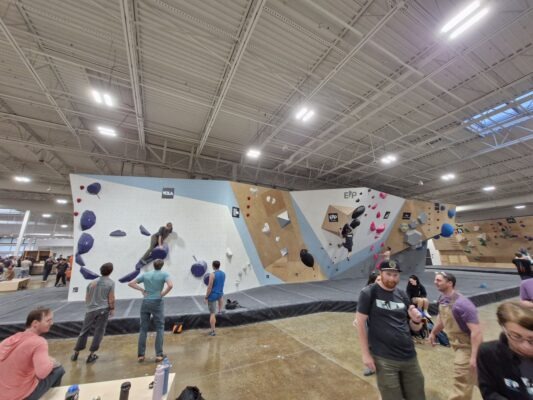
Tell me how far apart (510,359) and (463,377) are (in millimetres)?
1302

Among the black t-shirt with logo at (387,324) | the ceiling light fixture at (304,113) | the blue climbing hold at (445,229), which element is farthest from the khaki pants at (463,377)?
the blue climbing hold at (445,229)

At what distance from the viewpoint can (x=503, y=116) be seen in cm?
748

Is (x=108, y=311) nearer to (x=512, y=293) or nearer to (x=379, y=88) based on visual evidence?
(x=379, y=88)

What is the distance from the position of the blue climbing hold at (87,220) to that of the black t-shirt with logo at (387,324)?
704 centimetres

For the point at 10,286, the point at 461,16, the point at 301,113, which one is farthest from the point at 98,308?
the point at 10,286

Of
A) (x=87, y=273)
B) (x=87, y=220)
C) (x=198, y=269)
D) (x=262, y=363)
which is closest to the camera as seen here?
(x=262, y=363)

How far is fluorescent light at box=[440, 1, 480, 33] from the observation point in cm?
333

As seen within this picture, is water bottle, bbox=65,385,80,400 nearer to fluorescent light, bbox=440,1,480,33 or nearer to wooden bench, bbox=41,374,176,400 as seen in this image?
wooden bench, bbox=41,374,176,400

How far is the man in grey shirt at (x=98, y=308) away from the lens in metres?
3.37

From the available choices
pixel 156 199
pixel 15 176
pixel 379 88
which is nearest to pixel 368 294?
pixel 379 88

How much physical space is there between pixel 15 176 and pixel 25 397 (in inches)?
539

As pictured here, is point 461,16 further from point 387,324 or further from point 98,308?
point 98,308

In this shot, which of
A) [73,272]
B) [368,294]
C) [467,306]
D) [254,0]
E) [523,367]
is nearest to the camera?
[523,367]

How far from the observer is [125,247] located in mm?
6312
